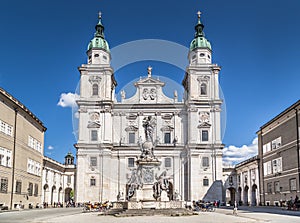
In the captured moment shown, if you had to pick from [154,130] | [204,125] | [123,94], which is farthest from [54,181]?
[204,125]

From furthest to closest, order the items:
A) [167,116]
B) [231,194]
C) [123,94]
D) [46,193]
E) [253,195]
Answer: [231,194], [123,94], [167,116], [46,193], [253,195]

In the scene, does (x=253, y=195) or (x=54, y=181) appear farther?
(x=54, y=181)

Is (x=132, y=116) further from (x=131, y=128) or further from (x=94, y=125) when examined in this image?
(x=94, y=125)

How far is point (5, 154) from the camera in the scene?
44312mm

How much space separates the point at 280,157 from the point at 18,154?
105 ft

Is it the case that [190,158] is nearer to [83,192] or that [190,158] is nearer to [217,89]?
[217,89]

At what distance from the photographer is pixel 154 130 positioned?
72750 mm

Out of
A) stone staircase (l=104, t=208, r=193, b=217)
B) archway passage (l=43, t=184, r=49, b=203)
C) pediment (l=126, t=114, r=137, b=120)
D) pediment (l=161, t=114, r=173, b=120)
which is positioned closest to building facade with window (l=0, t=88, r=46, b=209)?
archway passage (l=43, t=184, r=49, b=203)

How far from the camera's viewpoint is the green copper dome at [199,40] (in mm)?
77062

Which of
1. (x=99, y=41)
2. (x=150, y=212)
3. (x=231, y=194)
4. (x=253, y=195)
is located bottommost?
(x=231, y=194)

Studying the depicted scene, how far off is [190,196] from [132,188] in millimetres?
35936

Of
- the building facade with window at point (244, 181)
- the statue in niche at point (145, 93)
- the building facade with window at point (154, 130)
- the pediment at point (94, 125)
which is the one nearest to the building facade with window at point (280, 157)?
the building facade with window at point (244, 181)

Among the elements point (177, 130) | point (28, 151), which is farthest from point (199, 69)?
point (28, 151)

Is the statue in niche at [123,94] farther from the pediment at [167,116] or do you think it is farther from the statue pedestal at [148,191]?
the statue pedestal at [148,191]
